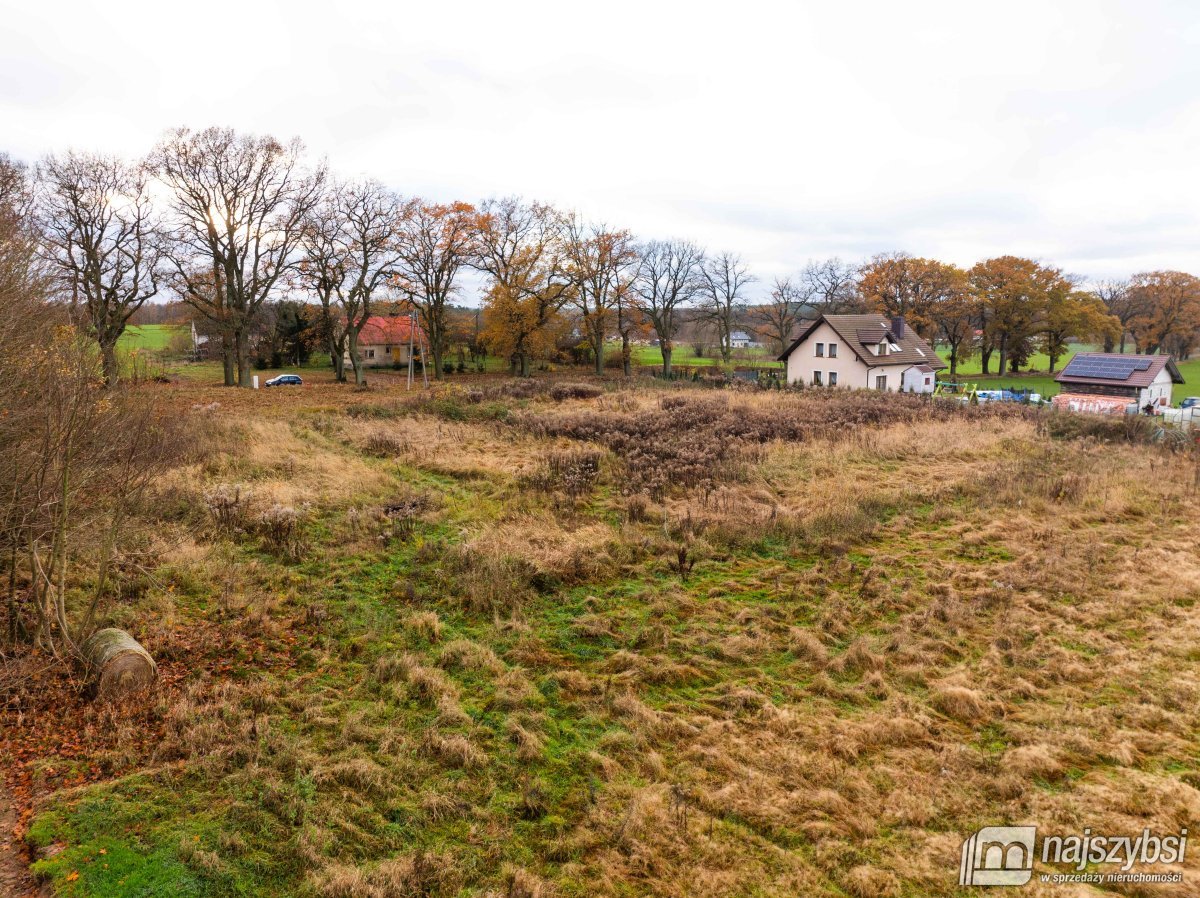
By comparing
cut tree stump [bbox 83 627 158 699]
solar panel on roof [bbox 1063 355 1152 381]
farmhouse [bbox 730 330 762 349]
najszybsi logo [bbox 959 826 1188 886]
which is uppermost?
farmhouse [bbox 730 330 762 349]

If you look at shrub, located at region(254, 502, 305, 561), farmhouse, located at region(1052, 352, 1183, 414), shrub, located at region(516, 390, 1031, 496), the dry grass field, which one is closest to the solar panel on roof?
farmhouse, located at region(1052, 352, 1183, 414)

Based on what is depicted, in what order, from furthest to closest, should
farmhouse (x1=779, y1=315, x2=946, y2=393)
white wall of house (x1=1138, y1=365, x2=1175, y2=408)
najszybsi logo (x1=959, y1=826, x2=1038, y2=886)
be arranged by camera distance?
1. farmhouse (x1=779, y1=315, x2=946, y2=393)
2. white wall of house (x1=1138, y1=365, x2=1175, y2=408)
3. najszybsi logo (x1=959, y1=826, x2=1038, y2=886)

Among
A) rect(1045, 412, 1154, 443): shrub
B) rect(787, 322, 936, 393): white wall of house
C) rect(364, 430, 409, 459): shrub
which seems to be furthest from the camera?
rect(787, 322, 936, 393): white wall of house

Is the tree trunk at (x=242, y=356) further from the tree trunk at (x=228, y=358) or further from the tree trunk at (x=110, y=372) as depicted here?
the tree trunk at (x=110, y=372)

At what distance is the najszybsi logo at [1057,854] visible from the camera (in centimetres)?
491

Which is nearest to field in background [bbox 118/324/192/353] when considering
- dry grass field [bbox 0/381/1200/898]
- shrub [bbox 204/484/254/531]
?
dry grass field [bbox 0/381/1200/898]

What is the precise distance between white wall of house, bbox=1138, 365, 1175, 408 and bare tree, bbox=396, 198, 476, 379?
42.4 metres

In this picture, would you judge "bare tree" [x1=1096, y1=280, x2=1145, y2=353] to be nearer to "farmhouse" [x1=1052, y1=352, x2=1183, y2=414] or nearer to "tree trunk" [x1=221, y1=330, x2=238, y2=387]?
"farmhouse" [x1=1052, y1=352, x2=1183, y2=414]

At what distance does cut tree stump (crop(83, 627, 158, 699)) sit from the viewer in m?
6.95

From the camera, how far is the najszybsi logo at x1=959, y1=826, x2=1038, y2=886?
4895mm

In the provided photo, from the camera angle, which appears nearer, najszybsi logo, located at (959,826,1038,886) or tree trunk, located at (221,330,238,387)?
najszybsi logo, located at (959,826,1038,886)

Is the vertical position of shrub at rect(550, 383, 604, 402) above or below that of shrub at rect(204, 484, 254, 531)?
above

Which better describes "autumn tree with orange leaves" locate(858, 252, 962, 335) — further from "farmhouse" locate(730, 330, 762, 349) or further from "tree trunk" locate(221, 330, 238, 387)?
"tree trunk" locate(221, 330, 238, 387)

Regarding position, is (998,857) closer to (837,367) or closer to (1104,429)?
(1104,429)
